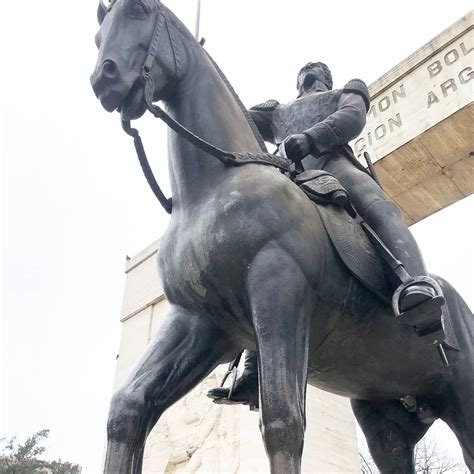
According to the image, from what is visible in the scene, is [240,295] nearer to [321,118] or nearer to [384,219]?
[384,219]

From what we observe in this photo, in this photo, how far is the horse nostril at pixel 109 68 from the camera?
2596mm

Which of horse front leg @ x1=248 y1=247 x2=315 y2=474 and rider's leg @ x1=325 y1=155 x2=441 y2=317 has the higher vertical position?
rider's leg @ x1=325 y1=155 x2=441 y2=317

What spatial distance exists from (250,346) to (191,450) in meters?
5.07

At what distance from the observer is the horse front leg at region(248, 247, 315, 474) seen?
7.41 ft

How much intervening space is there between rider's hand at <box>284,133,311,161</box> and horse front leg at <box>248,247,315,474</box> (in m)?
0.70

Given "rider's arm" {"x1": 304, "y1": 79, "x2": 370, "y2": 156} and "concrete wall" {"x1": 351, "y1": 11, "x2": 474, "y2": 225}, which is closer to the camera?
"rider's arm" {"x1": 304, "y1": 79, "x2": 370, "y2": 156}

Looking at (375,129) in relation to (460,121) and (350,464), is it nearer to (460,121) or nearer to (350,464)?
(460,121)

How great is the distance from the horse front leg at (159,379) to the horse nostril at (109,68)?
100cm

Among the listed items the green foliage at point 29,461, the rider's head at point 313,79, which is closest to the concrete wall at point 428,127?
the rider's head at point 313,79

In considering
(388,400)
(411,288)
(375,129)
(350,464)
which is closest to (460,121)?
(375,129)

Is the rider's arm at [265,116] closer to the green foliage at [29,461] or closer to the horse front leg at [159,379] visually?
the horse front leg at [159,379]

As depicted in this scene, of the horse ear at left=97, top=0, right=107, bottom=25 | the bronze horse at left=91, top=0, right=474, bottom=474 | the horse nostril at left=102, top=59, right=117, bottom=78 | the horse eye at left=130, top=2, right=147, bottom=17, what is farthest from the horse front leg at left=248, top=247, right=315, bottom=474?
the horse ear at left=97, top=0, right=107, bottom=25

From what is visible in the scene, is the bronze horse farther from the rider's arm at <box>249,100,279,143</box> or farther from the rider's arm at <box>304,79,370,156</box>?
the rider's arm at <box>249,100,279,143</box>

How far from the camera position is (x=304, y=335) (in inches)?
97.0
